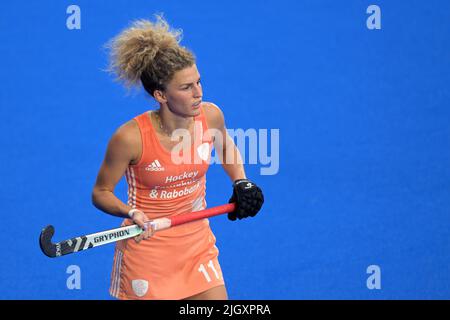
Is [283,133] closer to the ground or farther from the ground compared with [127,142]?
farther from the ground

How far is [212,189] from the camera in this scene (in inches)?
282

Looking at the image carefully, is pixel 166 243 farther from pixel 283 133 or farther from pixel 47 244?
pixel 283 133

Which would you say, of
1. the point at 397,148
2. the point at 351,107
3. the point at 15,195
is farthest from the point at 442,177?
the point at 15,195

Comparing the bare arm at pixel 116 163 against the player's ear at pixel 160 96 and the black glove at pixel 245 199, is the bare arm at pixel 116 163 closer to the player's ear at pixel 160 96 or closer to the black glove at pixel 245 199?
the player's ear at pixel 160 96

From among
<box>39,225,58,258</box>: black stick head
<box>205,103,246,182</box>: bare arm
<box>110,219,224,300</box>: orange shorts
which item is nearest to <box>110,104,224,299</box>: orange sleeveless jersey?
<box>110,219,224,300</box>: orange shorts

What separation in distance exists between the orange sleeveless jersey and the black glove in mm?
186

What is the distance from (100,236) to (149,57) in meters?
0.83

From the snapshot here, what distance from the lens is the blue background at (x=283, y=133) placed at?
6258mm

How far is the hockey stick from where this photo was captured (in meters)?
3.97

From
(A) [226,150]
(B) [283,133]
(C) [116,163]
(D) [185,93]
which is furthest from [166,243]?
(B) [283,133]

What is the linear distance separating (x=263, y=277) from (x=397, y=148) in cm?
209

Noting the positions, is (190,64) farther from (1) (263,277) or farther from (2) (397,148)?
(2) (397,148)

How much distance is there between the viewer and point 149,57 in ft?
14.2

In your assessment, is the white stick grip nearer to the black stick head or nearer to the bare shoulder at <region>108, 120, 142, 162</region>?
the bare shoulder at <region>108, 120, 142, 162</region>
